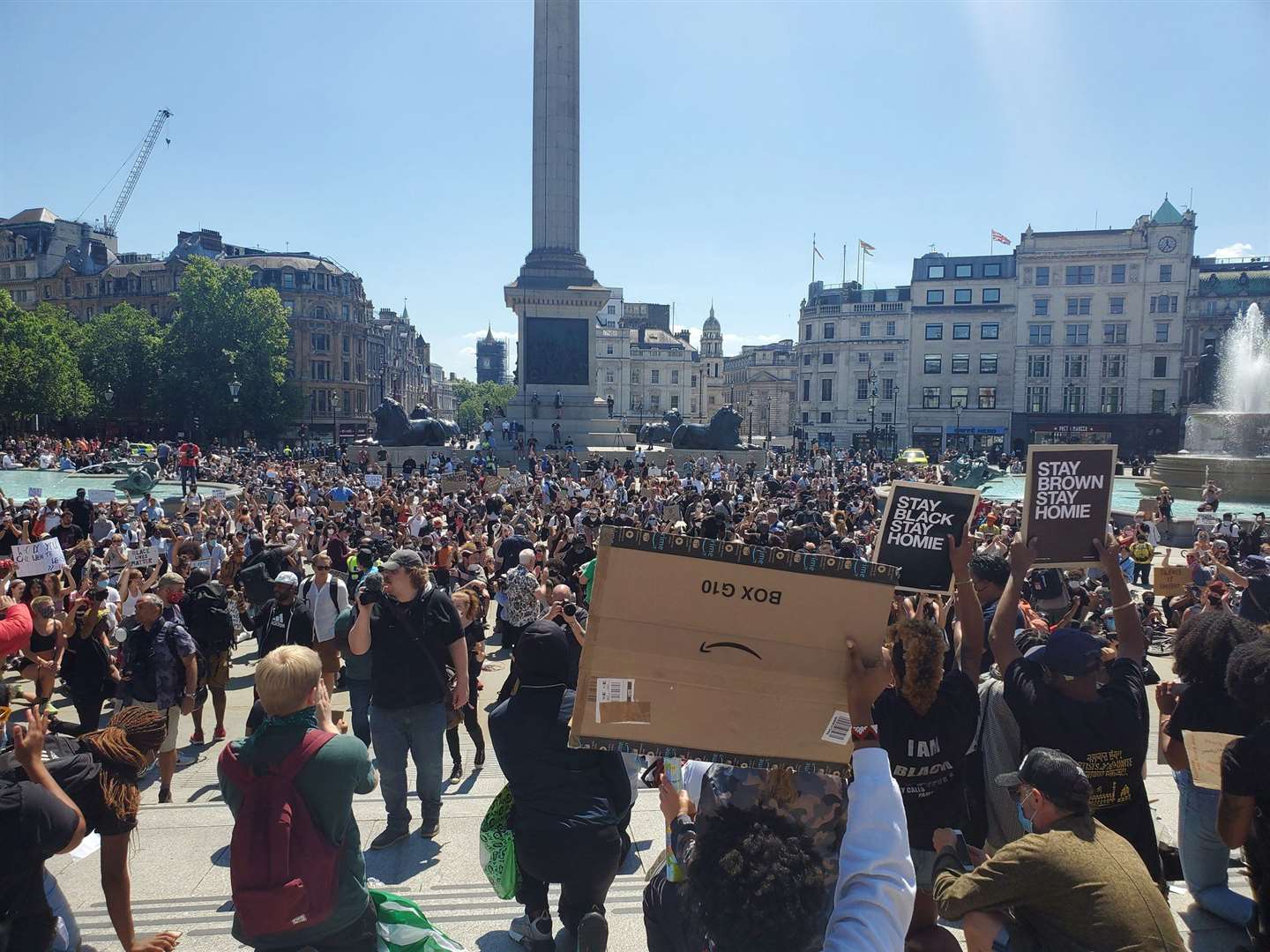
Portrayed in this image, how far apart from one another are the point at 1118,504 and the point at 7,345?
6271 cm

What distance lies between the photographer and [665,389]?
120812 millimetres

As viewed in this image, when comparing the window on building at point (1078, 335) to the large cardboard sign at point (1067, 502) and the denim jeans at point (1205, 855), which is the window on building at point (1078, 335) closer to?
the large cardboard sign at point (1067, 502)

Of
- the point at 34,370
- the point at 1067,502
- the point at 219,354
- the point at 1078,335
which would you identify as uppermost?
the point at 1078,335

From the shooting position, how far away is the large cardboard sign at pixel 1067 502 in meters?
4.88

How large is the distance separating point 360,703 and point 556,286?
43789 mm

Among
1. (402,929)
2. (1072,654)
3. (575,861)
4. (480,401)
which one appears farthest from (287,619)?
(480,401)

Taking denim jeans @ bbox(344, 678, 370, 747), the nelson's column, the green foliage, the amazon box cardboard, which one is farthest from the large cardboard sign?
the green foliage

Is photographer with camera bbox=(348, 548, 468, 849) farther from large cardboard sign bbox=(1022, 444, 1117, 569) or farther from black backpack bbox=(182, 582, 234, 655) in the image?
large cardboard sign bbox=(1022, 444, 1117, 569)

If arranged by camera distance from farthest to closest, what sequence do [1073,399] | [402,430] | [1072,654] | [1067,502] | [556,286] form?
[1073,399], [556,286], [402,430], [1067,502], [1072,654]

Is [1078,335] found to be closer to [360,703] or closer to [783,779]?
[360,703]

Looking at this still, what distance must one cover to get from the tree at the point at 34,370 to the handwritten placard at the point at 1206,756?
68.0 m

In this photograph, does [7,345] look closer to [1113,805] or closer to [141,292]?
[141,292]

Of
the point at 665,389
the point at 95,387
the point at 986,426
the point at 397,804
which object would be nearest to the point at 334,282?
the point at 95,387

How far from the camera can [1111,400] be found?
71.4 m
